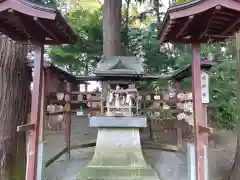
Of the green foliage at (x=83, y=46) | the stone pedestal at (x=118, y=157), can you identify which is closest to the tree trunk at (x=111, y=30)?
the green foliage at (x=83, y=46)

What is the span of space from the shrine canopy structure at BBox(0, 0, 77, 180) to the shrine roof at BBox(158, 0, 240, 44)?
4.84 ft

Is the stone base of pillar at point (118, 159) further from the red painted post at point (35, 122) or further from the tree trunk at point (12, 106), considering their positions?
the tree trunk at point (12, 106)

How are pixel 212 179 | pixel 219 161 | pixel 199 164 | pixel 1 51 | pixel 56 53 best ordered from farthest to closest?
pixel 56 53 → pixel 219 161 → pixel 212 179 → pixel 1 51 → pixel 199 164

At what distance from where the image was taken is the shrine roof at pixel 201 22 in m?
2.75

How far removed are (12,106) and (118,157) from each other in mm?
2113

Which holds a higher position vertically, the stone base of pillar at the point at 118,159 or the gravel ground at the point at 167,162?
the stone base of pillar at the point at 118,159

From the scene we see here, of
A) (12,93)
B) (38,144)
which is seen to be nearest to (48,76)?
(12,93)

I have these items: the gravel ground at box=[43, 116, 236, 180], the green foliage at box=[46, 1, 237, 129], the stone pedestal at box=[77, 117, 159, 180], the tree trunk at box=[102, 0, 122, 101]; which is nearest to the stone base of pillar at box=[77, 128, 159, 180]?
the stone pedestal at box=[77, 117, 159, 180]

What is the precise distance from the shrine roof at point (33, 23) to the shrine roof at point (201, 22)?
1444 millimetres

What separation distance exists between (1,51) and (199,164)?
11.6ft

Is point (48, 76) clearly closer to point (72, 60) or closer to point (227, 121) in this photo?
point (72, 60)

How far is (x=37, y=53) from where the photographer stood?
3.52 metres

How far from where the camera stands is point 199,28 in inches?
131

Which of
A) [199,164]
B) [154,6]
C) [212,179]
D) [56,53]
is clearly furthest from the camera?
[154,6]
